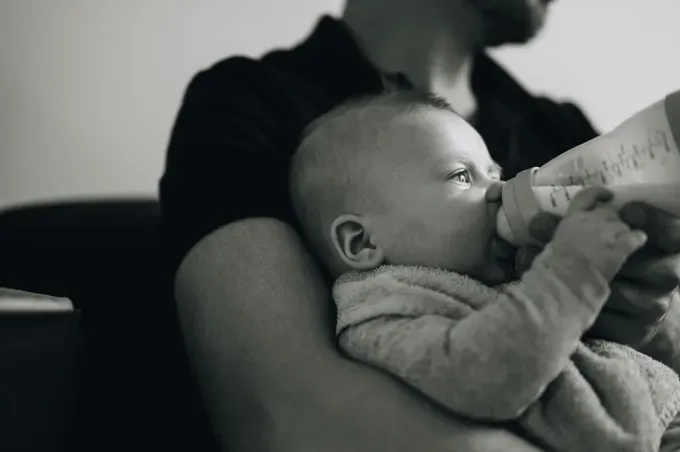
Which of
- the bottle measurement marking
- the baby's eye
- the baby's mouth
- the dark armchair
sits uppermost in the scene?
the bottle measurement marking

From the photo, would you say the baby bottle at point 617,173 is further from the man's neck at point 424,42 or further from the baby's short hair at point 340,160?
the man's neck at point 424,42

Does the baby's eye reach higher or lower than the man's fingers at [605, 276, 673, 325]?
higher

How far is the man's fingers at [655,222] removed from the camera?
0.52 meters

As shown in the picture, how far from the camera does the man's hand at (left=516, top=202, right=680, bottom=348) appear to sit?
0.54m

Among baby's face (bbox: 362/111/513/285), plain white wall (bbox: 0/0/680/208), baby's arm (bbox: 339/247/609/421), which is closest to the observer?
baby's arm (bbox: 339/247/609/421)

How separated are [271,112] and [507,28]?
1.63 ft

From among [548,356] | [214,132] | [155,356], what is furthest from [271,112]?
[548,356]

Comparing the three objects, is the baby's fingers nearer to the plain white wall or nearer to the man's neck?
the man's neck

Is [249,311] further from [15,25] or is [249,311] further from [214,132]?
[15,25]

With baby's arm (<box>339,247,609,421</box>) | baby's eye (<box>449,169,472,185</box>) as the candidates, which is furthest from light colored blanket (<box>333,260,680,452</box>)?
baby's eye (<box>449,169,472,185</box>)

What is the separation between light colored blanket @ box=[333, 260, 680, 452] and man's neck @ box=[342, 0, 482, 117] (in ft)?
1.66

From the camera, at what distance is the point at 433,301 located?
57 centimetres

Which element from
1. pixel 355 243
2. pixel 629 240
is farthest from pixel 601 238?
pixel 355 243

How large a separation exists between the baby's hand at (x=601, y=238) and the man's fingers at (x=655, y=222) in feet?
0.04
